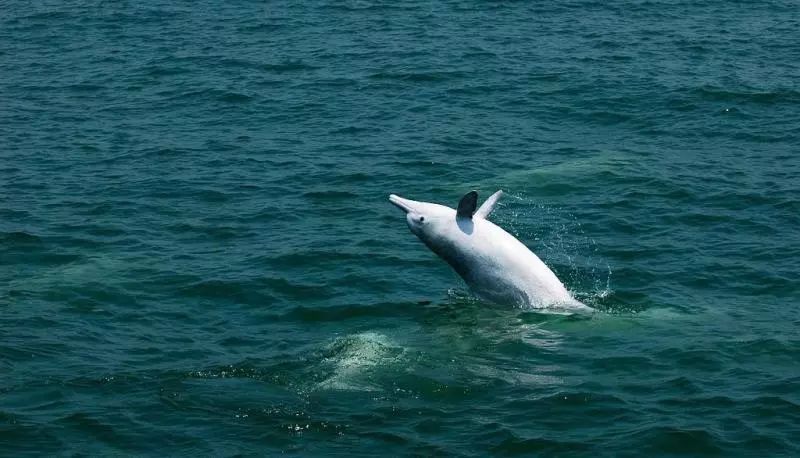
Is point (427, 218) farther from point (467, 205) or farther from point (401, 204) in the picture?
point (467, 205)

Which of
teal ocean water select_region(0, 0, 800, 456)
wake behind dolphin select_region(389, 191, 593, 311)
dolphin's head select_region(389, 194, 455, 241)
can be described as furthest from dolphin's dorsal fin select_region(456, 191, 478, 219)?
teal ocean water select_region(0, 0, 800, 456)

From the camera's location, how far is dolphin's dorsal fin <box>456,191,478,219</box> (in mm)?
23219

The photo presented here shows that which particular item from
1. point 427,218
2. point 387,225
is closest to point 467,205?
point 427,218

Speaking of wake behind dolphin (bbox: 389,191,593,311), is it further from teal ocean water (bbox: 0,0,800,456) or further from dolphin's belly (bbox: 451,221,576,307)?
teal ocean water (bbox: 0,0,800,456)

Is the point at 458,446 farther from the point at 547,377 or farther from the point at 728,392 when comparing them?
the point at 728,392

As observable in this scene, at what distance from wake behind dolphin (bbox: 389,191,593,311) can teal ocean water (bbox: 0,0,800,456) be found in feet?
1.20

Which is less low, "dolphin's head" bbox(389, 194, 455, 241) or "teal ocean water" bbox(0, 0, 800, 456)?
"dolphin's head" bbox(389, 194, 455, 241)

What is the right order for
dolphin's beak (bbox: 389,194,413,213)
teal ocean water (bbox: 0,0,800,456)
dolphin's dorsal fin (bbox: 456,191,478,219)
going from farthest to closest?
dolphin's beak (bbox: 389,194,413,213), dolphin's dorsal fin (bbox: 456,191,478,219), teal ocean water (bbox: 0,0,800,456)

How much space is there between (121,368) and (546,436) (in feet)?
25.2

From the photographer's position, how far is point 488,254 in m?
23.8

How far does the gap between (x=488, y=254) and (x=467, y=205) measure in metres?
1.00

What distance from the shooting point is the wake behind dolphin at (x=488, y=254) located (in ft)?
78.0

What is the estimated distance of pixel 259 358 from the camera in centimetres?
2314

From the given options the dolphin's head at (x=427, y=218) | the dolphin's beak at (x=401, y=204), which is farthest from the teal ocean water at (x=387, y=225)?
the dolphin's beak at (x=401, y=204)
